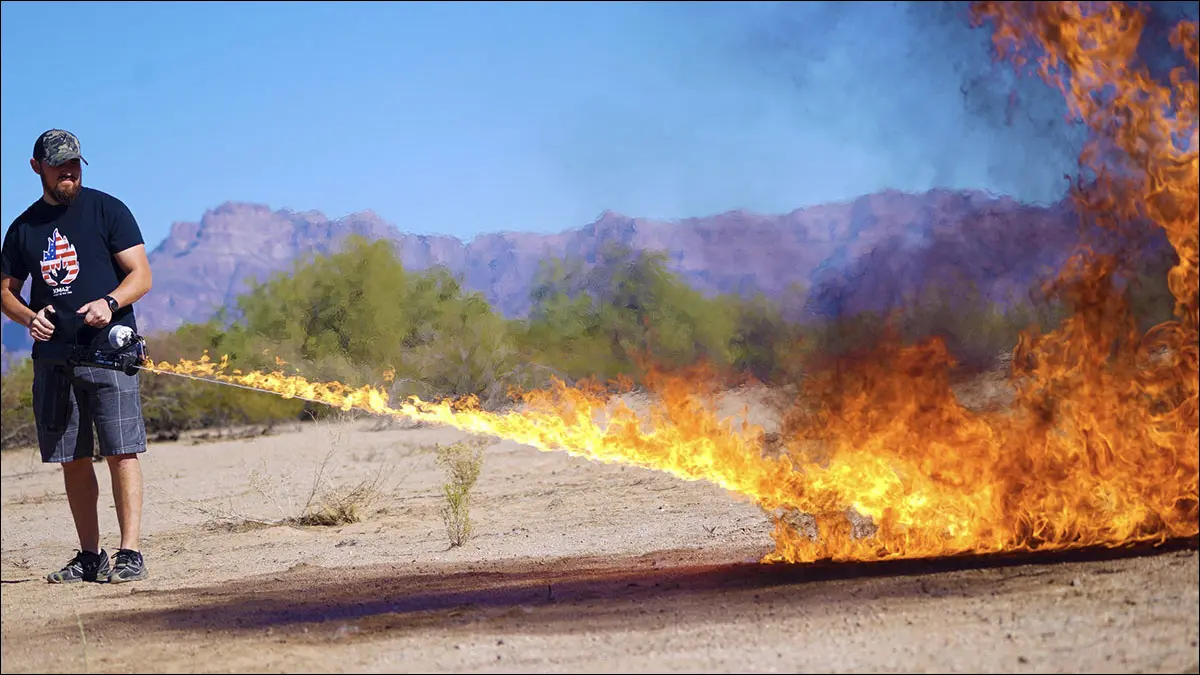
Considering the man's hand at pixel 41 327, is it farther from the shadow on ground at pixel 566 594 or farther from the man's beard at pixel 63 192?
the shadow on ground at pixel 566 594

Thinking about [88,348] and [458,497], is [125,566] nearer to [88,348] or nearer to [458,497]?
[88,348]

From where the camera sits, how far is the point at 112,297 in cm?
773

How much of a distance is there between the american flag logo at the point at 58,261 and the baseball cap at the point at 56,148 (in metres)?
0.45

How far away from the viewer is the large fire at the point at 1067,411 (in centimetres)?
692

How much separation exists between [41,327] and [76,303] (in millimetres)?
266

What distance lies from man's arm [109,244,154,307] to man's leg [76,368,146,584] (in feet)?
1.63

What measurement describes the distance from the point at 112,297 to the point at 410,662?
370 cm

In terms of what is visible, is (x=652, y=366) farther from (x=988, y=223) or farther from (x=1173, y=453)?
(x=1173, y=453)

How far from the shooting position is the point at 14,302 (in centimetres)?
779

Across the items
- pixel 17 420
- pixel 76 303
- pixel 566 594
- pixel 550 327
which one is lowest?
pixel 566 594

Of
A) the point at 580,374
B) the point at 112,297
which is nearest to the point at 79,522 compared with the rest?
the point at 112,297

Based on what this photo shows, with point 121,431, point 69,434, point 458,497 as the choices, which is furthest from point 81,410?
point 458,497

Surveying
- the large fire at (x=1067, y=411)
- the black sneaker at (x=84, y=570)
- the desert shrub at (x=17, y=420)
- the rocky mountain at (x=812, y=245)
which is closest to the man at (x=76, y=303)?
the black sneaker at (x=84, y=570)

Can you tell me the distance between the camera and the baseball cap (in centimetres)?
775
